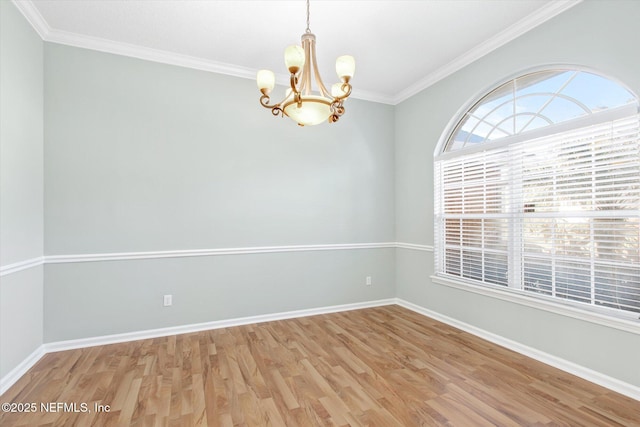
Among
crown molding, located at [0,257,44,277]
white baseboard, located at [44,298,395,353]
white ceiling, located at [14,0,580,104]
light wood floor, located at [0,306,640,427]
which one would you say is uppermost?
Answer: white ceiling, located at [14,0,580,104]

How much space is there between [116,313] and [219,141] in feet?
6.87

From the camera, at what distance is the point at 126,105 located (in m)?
3.11

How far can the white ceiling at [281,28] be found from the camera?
2.51 m

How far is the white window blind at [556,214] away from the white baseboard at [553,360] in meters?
0.51

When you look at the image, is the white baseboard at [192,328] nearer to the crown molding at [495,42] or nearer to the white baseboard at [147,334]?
the white baseboard at [147,334]

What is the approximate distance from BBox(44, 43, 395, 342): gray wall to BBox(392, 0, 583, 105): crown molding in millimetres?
781

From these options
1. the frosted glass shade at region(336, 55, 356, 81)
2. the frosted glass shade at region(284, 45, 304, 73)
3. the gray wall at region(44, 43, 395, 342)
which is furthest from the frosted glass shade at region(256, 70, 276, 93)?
the gray wall at region(44, 43, 395, 342)

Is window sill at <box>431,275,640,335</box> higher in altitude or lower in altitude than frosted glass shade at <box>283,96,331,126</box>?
lower

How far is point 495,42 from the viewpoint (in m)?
2.97

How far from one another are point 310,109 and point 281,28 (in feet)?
3.99

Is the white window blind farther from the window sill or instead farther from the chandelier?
the chandelier

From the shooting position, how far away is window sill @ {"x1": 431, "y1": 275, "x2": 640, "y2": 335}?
2.11m

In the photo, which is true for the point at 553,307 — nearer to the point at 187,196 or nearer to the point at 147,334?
the point at 187,196

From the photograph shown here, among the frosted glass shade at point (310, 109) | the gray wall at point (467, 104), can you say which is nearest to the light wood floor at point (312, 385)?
the gray wall at point (467, 104)
